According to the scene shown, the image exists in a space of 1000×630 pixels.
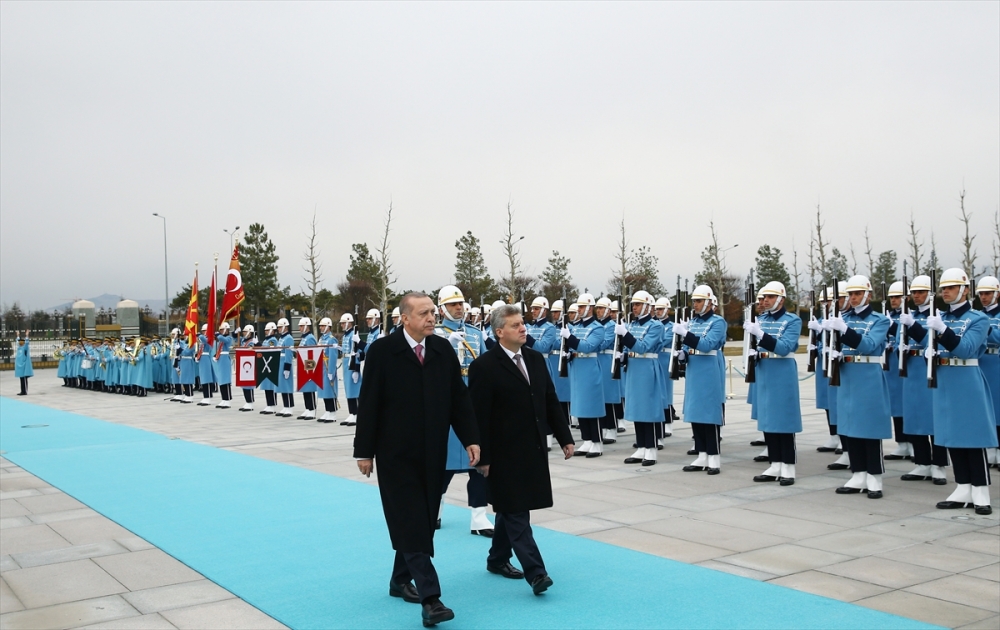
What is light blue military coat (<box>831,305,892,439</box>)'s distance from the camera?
9.19 metres

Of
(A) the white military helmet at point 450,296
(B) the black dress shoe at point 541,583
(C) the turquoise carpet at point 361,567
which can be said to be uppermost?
(A) the white military helmet at point 450,296

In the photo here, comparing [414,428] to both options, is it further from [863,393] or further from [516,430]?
[863,393]

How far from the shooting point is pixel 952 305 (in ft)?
29.2

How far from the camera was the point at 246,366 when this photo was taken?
2189 centimetres

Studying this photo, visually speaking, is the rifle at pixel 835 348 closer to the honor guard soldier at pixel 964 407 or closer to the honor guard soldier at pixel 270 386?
the honor guard soldier at pixel 964 407

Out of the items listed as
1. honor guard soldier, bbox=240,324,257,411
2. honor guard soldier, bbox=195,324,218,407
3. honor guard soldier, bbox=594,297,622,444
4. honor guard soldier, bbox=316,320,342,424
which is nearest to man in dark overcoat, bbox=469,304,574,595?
honor guard soldier, bbox=594,297,622,444

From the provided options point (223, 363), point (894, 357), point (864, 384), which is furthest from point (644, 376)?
point (223, 363)

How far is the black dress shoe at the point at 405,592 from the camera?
19.4ft

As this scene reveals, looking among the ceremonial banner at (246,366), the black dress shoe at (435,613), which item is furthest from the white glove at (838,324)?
the ceremonial banner at (246,366)

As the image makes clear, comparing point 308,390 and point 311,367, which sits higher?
point 311,367

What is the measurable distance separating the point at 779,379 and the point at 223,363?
1790 centimetres

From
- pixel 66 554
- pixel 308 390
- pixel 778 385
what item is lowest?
pixel 66 554

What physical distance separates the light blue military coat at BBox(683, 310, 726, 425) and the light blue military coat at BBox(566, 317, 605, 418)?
190cm

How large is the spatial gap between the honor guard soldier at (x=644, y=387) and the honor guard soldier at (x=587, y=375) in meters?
0.71
